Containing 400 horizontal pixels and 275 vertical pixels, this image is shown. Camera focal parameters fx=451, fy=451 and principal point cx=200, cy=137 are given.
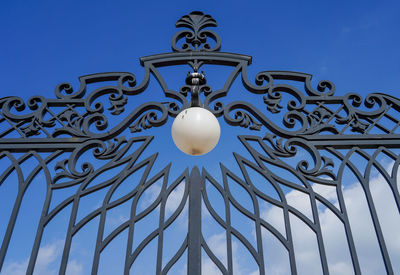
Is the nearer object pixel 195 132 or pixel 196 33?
pixel 195 132

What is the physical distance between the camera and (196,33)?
3.31 metres

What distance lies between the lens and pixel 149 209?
2.65m

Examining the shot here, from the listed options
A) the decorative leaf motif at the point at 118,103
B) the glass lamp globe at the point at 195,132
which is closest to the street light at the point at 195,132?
the glass lamp globe at the point at 195,132

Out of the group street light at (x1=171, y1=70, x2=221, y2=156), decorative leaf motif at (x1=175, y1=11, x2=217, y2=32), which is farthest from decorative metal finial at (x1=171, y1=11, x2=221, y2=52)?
street light at (x1=171, y1=70, x2=221, y2=156)

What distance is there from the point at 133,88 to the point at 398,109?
1.86 meters

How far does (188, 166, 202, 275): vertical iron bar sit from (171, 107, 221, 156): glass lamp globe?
0.21 metres

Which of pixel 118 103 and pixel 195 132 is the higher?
pixel 118 103

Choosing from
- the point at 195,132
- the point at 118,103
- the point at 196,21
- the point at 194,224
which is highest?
the point at 196,21

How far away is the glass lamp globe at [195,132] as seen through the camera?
2.49 m

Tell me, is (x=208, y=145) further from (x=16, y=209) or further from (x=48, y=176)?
(x=16, y=209)

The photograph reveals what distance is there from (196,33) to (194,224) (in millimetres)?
1469

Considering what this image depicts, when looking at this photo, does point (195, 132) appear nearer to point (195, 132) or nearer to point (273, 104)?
point (195, 132)

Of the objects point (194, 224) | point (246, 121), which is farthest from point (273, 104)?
A: point (194, 224)

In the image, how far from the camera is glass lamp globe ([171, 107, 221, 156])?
8.16ft
